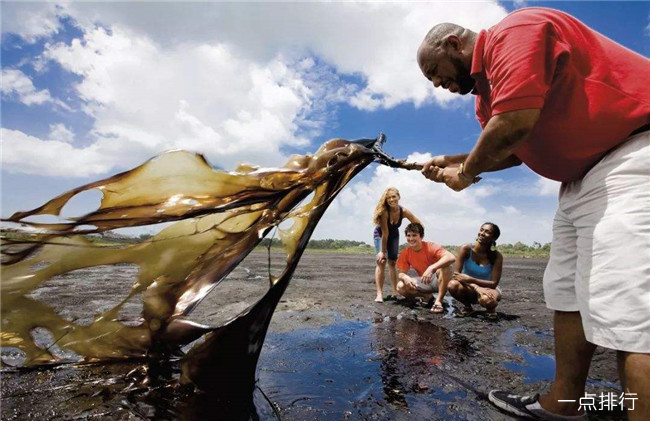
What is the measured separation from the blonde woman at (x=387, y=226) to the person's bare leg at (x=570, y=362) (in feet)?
13.2

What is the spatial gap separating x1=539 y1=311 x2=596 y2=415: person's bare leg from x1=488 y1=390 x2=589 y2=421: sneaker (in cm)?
3

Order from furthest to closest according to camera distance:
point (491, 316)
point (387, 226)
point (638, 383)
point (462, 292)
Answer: point (387, 226), point (462, 292), point (491, 316), point (638, 383)

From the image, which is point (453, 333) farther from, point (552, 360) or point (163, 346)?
point (163, 346)

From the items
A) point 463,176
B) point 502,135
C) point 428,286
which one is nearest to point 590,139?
point 502,135

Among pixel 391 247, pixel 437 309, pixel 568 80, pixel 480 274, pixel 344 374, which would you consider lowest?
pixel 344 374

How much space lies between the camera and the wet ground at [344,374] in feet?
7.64

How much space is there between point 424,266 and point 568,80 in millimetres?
4639

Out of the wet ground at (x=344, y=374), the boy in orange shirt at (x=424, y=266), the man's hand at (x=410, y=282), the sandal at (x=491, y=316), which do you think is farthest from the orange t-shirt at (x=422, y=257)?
the sandal at (x=491, y=316)

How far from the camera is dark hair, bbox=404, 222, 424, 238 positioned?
615 centimetres

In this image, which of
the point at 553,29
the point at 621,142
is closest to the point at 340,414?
the point at 621,142

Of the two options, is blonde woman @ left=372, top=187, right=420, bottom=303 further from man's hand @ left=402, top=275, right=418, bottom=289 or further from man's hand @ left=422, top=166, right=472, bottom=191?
man's hand @ left=422, top=166, right=472, bottom=191

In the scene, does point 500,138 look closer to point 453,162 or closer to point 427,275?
point 453,162

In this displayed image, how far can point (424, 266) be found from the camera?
20.2 ft

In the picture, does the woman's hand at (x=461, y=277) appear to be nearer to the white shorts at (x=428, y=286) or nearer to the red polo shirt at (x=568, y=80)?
the white shorts at (x=428, y=286)
